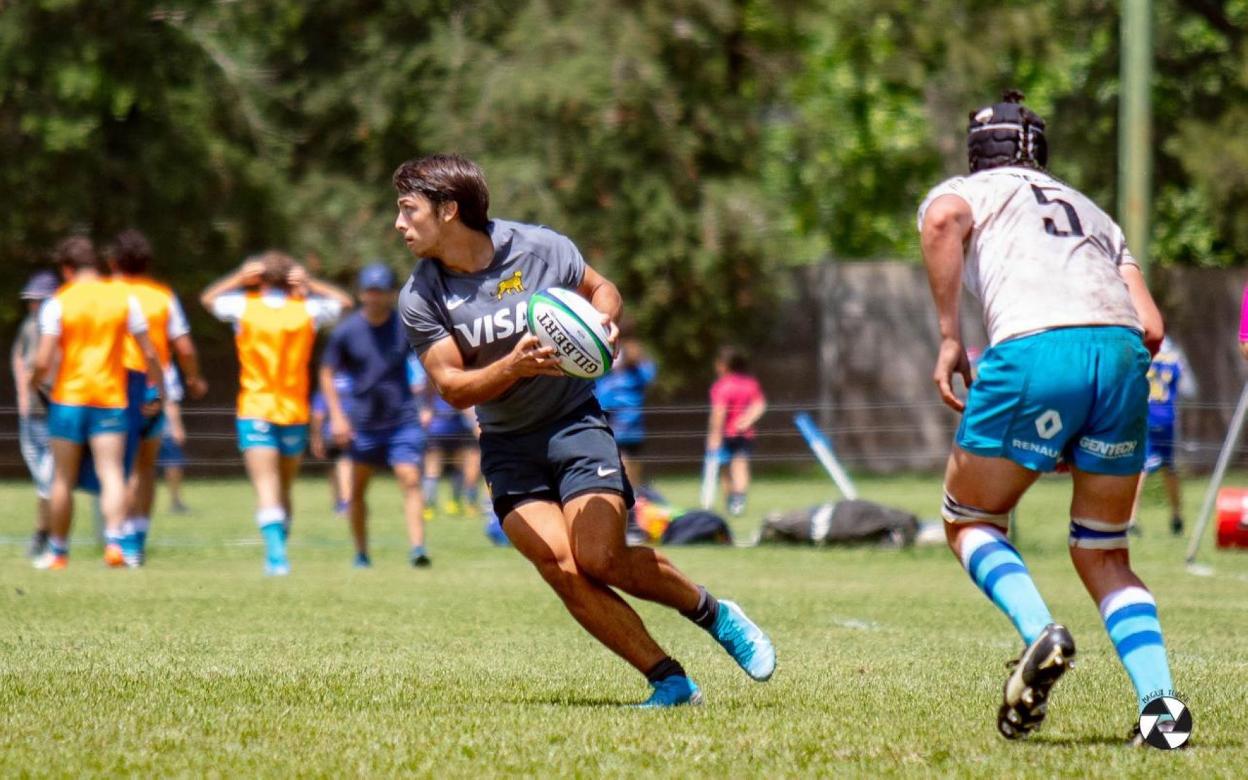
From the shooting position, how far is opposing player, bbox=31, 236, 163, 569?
1190 centimetres

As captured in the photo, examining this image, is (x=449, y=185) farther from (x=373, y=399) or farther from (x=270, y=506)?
(x=373, y=399)

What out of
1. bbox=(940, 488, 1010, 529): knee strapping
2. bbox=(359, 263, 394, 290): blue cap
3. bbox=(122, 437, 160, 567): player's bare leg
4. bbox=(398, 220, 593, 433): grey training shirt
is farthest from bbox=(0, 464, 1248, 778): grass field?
bbox=(359, 263, 394, 290): blue cap

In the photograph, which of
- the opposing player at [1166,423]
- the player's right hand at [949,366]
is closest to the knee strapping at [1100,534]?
the player's right hand at [949,366]

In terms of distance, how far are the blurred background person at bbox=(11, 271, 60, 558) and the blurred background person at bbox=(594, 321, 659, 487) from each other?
4.97m

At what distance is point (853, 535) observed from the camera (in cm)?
1447

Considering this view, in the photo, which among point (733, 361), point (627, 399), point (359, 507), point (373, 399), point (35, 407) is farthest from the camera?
point (733, 361)

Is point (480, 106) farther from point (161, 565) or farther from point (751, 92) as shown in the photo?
point (161, 565)

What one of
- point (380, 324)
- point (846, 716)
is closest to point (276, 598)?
point (380, 324)

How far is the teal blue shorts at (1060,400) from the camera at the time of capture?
17.1 ft

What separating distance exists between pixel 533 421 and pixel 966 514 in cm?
155

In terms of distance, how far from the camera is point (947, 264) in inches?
211

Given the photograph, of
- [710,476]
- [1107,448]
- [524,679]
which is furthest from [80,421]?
[710,476]

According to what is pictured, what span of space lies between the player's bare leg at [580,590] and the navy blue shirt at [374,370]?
6.40m
